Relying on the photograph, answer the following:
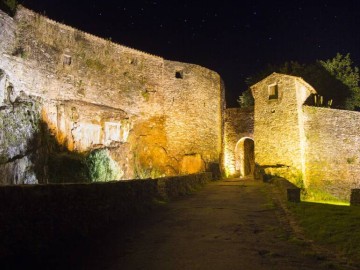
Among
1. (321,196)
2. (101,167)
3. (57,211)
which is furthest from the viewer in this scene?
(321,196)

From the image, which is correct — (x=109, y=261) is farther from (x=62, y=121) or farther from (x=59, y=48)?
(x=59, y=48)

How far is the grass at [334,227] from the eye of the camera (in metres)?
6.38

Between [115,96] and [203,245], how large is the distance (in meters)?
17.6

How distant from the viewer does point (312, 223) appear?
8375 mm

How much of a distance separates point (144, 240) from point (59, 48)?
16369 mm

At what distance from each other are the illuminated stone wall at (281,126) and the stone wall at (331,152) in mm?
849

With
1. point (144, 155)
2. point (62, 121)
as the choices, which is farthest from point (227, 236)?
point (144, 155)

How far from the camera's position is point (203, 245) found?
22.4ft

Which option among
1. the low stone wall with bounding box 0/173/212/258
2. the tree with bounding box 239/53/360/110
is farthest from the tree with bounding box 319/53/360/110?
the low stone wall with bounding box 0/173/212/258

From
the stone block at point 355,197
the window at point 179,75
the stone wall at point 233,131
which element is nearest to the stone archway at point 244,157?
the stone wall at point 233,131

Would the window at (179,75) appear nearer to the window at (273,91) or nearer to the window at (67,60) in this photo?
the window at (273,91)

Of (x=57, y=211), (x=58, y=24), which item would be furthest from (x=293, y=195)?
(x=58, y=24)

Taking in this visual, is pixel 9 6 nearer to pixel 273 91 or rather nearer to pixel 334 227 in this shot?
pixel 273 91

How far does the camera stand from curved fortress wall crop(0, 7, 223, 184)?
1881 cm
